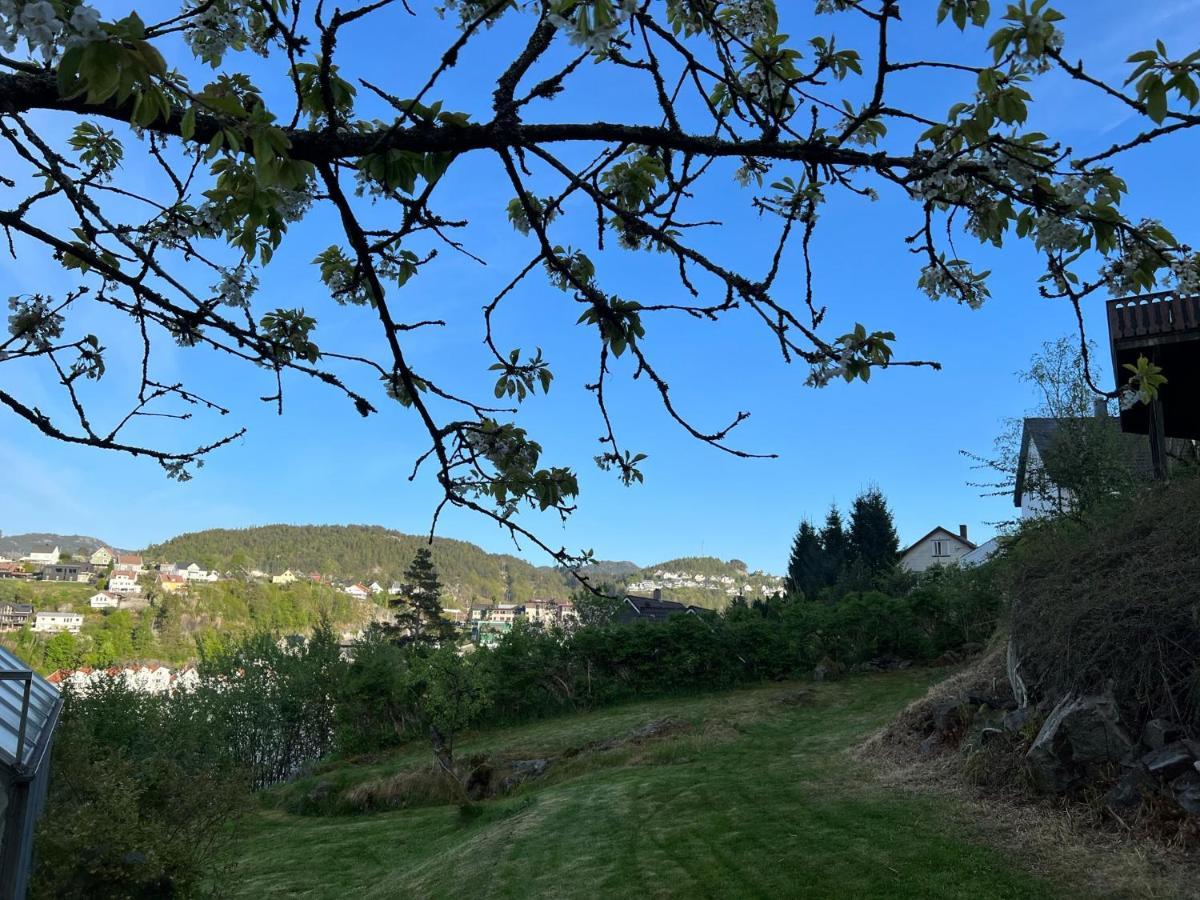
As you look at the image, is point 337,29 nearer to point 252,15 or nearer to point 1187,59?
point 252,15

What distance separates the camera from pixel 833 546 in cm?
3694

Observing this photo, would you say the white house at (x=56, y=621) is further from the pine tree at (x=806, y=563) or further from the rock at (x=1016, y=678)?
the rock at (x=1016, y=678)

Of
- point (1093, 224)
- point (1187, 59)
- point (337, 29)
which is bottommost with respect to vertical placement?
point (1093, 224)

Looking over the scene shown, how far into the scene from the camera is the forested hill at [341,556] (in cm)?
12756

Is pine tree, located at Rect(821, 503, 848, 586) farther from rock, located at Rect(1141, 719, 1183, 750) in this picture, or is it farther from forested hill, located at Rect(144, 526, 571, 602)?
forested hill, located at Rect(144, 526, 571, 602)

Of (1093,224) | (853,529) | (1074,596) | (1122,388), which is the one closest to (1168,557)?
(1074,596)

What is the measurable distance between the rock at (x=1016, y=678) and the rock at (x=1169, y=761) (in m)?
1.74

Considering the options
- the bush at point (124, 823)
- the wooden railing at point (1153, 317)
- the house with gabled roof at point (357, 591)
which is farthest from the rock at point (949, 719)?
the house with gabled roof at point (357, 591)

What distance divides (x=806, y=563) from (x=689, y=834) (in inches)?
1276

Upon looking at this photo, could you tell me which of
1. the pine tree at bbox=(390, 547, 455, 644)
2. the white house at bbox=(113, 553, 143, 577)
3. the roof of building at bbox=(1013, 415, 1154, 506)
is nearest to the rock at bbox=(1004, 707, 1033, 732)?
the roof of building at bbox=(1013, 415, 1154, 506)

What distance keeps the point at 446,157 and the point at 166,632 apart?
11996 centimetres

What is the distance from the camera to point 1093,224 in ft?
6.31

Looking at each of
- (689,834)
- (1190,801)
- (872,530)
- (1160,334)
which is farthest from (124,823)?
(872,530)

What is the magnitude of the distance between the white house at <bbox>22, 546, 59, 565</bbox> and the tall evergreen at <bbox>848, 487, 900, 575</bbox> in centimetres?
15118
